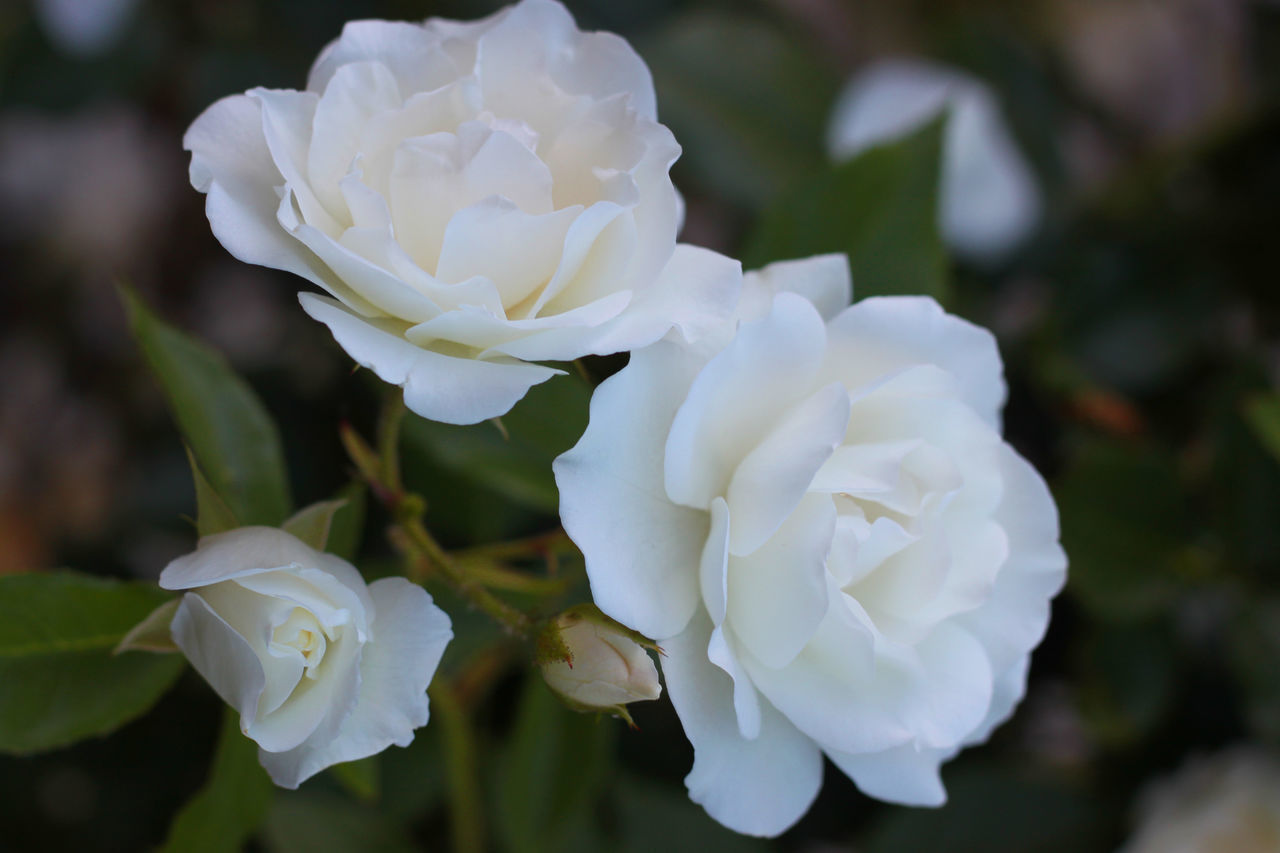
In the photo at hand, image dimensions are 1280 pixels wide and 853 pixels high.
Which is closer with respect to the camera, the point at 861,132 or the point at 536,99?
the point at 536,99

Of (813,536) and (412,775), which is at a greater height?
(813,536)

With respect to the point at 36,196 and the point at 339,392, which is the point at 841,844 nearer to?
the point at 339,392

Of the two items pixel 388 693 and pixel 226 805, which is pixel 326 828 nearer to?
pixel 226 805

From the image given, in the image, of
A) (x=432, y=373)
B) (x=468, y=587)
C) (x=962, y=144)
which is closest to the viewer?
(x=432, y=373)

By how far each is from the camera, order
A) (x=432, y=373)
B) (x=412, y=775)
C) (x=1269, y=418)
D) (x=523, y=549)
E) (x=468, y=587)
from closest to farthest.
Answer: (x=432, y=373) < (x=468, y=587) < (x=523, y=549) < (x=1269, y=418) < (x=412, y=775)

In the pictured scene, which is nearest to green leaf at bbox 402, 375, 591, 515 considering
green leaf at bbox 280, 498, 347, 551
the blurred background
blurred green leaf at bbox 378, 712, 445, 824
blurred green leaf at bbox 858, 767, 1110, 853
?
the blurred background

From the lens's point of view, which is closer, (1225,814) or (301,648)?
(301,648)

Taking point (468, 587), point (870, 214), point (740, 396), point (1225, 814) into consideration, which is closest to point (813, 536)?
point (740, 396)

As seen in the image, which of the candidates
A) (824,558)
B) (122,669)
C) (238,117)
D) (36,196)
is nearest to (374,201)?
(238,117)
